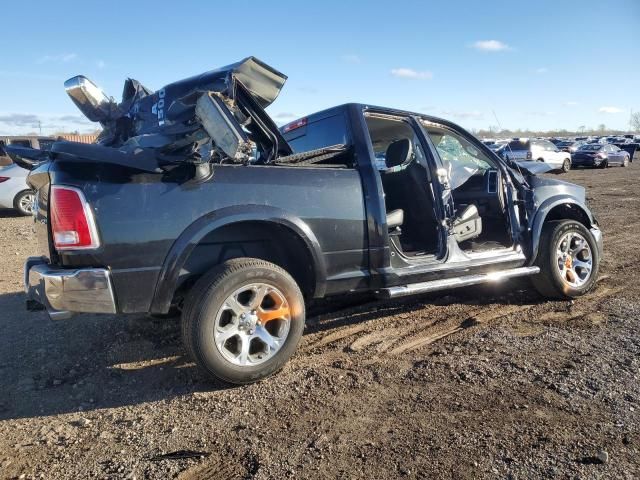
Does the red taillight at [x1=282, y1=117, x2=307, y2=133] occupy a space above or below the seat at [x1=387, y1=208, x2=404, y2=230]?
above

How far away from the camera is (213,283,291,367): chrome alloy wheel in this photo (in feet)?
10.9

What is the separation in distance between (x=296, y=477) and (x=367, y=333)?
1.97 meters

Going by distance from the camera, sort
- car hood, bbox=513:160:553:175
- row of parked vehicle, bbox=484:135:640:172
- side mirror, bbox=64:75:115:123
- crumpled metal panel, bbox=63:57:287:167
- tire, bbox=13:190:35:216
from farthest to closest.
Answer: row of parked vehicle, bbox=484:135:640:172 < tire, bbox=13:190:35:216 < car hood, bbox=513:160:553:175 < side mirror, bbox=64:75:115:123 < crumpled metal panel, bbox=63:57:287:167

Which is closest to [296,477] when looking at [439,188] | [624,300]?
[439,188]

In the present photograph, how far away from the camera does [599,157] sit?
27953 mm

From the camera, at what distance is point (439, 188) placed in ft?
14.7

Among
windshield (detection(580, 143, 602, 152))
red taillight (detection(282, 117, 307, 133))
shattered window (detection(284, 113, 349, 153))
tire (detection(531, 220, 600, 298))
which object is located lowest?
tire (detection(531, 220, 600, 298))

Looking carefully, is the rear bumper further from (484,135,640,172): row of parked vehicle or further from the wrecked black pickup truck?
(484,135,640,172): row of parked vehicle

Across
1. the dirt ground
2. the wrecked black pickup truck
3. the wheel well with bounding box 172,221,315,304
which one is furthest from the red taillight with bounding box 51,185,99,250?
the dirt ground

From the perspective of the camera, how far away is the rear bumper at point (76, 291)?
9.89 feet

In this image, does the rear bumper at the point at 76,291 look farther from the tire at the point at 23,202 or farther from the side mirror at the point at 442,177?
the tire at the point at 23,202

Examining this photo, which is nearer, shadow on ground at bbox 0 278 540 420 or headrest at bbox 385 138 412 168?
shadow on ground at bbox 0 278 540 420

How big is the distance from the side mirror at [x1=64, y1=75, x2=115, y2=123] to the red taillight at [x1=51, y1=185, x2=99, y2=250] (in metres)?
1.53

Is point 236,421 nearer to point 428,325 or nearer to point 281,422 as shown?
point 281,422
